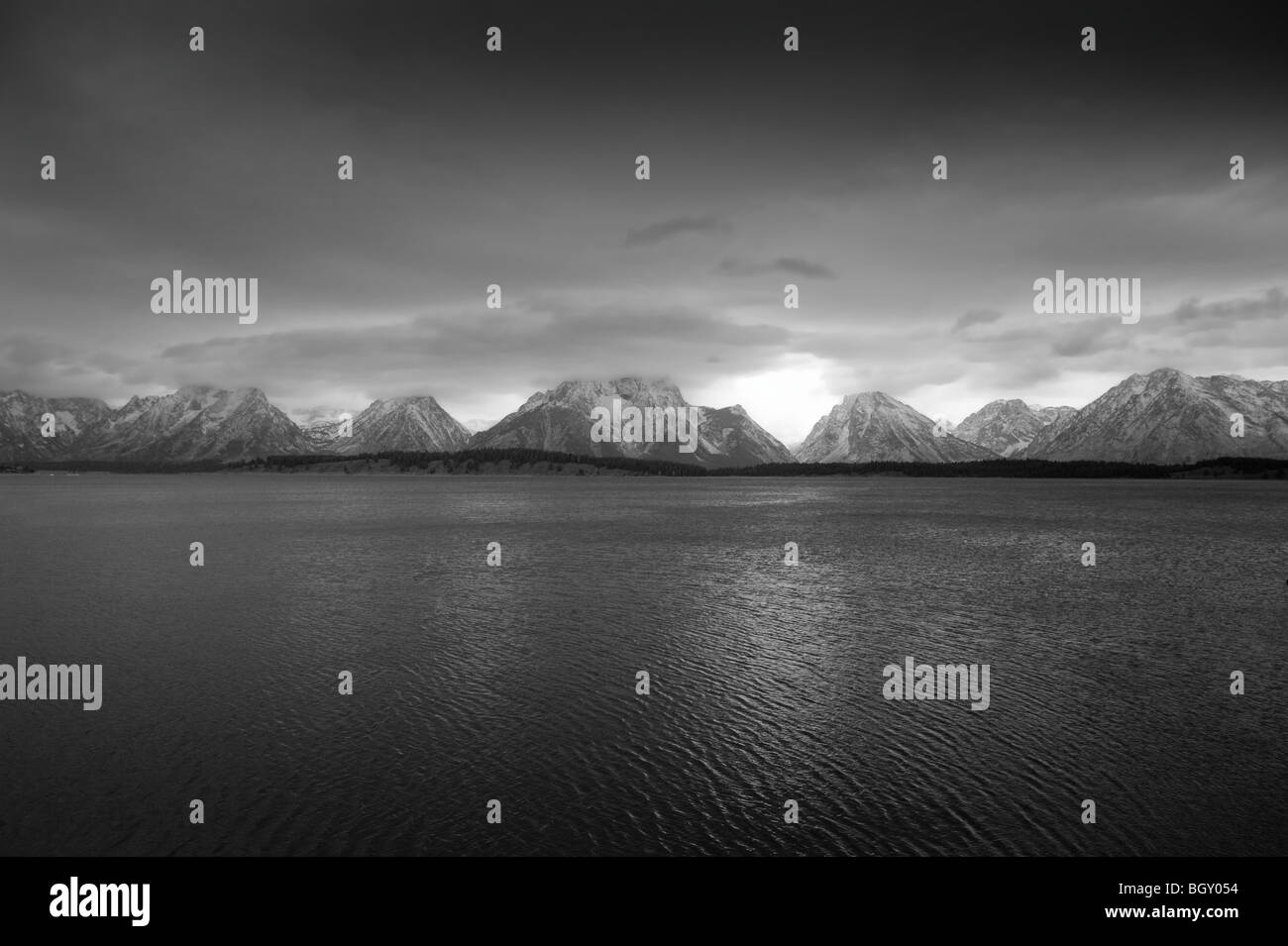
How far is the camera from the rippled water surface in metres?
21.9

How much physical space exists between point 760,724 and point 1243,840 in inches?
636

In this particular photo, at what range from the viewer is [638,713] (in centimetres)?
3222

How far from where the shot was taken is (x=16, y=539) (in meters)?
99.5

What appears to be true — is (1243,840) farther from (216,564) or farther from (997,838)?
(216,564)

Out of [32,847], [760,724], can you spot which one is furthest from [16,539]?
[760,724]

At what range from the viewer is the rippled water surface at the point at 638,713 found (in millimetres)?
21875
